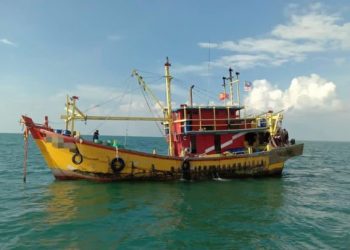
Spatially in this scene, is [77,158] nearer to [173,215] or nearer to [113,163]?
[113,163]

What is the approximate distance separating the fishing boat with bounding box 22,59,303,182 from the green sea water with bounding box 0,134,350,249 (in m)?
0.88

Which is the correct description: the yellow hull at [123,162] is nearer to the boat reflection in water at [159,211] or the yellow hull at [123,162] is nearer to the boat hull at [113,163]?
the boat hull at [113,163]

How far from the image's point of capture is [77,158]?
829 inches

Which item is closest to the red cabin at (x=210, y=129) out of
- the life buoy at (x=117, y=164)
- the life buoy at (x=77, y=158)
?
the life buoy at (x=117, y=164)

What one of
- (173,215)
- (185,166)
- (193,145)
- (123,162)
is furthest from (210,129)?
(173,215)

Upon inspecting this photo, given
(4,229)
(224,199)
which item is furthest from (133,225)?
(224,199)

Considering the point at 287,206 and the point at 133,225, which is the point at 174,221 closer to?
the point at 133,225

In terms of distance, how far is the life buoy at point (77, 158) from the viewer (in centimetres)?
2097

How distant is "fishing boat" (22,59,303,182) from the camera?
2111 centimetres

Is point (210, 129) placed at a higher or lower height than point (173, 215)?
higher

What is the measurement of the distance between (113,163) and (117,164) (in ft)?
0.85

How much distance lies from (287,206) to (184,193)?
18.3ft

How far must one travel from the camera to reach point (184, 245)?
11344 millimetres

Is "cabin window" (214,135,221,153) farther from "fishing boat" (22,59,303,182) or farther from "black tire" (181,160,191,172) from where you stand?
"black tire" (181,160,191,172)
